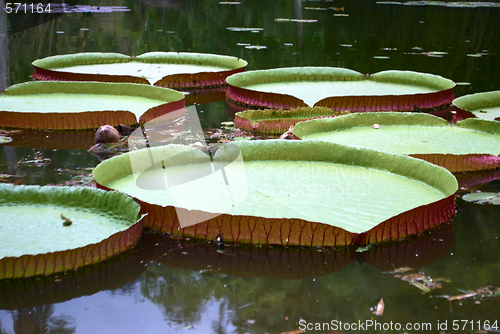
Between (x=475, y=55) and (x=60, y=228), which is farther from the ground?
(x=475, y=55)

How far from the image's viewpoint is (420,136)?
3713 mm

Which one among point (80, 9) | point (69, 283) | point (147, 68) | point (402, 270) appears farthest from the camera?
point (80, 9)

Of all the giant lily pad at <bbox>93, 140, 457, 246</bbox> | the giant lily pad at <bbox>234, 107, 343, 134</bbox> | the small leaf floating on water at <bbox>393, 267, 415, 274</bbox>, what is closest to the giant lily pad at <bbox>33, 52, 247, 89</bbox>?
the giant lily pad at <bbox>234, 107, 343, 134</bbox>

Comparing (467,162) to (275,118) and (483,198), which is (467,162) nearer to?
(483,198)

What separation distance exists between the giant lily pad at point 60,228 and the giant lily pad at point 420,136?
151 cm

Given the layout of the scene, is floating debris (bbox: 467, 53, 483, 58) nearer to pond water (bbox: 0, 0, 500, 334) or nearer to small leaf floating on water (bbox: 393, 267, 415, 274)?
pond water (bbox: 0, 0, 500, 334)

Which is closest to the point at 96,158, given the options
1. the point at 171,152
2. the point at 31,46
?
the point at 171,152

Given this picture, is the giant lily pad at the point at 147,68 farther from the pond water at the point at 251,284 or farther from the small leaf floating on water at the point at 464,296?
the small leaf floating on water at the point at 464,296

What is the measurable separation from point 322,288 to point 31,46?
7721 mm

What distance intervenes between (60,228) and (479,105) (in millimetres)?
3781

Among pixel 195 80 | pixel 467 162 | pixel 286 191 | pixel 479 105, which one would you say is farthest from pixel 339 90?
pixel 286 191

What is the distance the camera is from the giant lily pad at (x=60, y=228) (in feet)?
6.47

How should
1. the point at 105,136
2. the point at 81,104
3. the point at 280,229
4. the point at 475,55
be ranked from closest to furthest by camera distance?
the point at 280,229 → the point at 105,136 → the point at 81,104 → the point at 475,55

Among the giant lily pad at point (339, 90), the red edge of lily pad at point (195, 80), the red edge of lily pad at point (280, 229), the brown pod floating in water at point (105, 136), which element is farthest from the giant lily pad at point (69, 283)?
the red edge of lily pad at point (195, 80)
